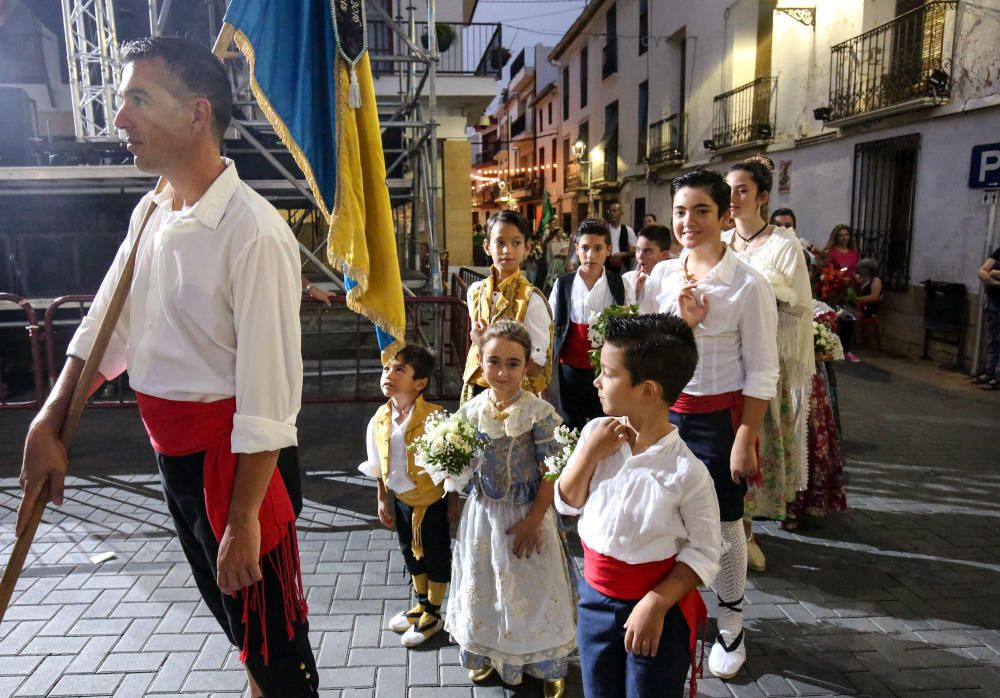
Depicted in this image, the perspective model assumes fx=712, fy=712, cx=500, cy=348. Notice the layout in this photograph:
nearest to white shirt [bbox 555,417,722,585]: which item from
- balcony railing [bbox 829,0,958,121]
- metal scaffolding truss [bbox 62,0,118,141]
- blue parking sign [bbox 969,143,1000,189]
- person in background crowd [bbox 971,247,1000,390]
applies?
person in background crowd [bbox 971,247,1000,390]

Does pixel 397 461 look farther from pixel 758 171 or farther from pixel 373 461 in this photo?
pixel 758 171

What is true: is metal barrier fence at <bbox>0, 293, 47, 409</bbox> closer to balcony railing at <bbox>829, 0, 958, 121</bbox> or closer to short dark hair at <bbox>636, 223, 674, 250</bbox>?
short dark hair at <bbox>636, 223, 674, 250</bbox>

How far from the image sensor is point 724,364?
2.97 metres

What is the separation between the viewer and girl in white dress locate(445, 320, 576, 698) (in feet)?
9.46

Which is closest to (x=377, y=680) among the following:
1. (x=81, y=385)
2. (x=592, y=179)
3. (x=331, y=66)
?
(x=81, y=385)

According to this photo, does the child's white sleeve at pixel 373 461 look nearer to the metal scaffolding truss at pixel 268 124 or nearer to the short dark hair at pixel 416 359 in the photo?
the short dark hair at pixel 416 359

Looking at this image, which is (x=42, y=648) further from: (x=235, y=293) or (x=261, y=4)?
(x=261, y=4)

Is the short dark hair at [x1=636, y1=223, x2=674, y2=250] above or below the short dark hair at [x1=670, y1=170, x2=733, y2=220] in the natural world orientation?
below

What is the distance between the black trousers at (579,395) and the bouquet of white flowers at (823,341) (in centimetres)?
139

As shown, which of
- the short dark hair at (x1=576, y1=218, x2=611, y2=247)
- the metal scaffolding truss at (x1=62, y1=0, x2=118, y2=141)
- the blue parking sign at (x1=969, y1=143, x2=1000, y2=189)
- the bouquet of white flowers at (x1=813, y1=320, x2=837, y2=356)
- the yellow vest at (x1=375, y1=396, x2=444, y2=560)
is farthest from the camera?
the blue parking sign at (x1=969, y1=143, x2=1000, y2=189)

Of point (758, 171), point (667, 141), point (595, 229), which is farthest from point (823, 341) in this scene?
point (667, 141)

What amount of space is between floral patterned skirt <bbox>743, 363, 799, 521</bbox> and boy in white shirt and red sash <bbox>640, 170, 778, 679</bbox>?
952 millimetres

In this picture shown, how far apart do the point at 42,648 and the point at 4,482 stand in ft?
8.78

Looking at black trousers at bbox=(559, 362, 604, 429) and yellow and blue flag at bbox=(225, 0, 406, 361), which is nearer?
yellow and blue flag at bbox=(225, 0, 406, 361)
